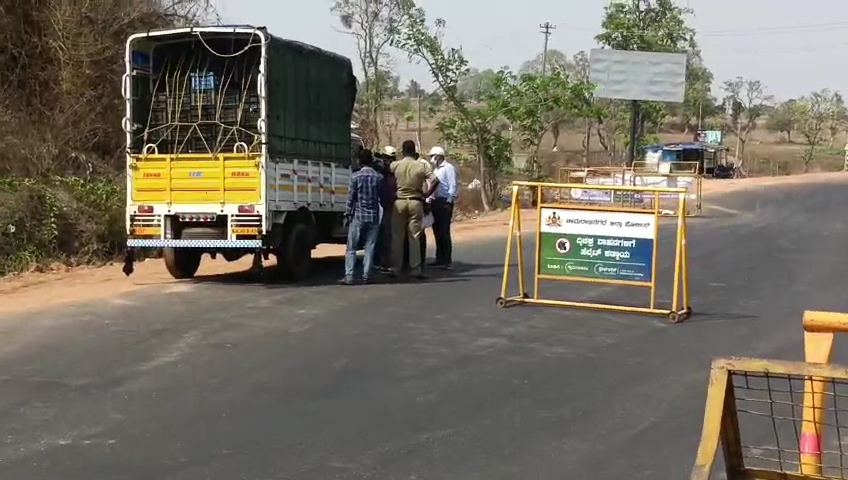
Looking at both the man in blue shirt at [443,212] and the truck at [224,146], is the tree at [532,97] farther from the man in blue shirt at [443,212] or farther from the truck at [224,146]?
the truck at [224,146]

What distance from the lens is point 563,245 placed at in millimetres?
11531

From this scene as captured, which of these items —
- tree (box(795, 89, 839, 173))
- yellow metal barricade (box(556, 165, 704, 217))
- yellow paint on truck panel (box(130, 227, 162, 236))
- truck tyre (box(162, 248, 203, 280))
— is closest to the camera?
yellow paint on truck panel (box(130, 227, 162, 236))

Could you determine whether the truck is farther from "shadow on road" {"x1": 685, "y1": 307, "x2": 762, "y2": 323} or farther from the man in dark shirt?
"shadow on road" {"x1": 685, "y1": 307, "x2": 762, "y2": 323}

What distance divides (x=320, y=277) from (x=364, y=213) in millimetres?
1536

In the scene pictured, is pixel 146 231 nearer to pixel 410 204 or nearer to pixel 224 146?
pixel 224 146

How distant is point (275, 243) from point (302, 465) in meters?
7.39

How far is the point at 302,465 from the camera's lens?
5883 mm

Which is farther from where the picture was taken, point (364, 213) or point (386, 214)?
point (386, 214)

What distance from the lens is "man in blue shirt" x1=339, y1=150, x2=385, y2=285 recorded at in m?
13.2

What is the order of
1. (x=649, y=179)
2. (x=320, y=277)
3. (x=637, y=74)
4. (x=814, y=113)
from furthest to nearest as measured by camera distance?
(x=814, y=113) → (x=637, y=74) → (x=649, y=179) → (x=320, y=277)

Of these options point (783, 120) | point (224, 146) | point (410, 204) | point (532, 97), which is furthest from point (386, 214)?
point (783, 120)

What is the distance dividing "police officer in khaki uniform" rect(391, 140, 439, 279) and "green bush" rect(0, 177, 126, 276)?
4.92 m

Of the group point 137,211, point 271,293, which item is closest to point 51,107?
point 137,211

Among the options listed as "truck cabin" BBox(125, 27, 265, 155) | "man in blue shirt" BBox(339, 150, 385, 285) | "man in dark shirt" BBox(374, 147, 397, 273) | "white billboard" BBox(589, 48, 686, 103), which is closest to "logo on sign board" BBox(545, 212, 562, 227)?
"man in blue shirt" BBox(339, 150, 385, 285)
